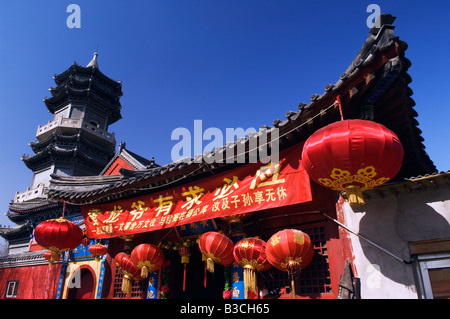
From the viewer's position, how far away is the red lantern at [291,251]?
205 inches

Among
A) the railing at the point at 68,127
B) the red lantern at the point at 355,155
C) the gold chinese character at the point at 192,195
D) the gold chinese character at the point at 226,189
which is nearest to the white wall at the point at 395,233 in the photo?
the red lantern at the point at 355,155

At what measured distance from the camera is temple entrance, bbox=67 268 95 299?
437 inches

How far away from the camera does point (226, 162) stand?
21.4 feet

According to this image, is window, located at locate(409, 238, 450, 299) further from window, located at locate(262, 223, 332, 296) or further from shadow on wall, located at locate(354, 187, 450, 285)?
window, located at locate(262, 223, 332, 296)

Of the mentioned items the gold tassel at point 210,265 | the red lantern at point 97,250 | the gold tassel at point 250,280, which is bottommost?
the gold tassel at point 250,280

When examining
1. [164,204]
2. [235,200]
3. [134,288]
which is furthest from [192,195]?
[134,288]

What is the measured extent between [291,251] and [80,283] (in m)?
9.64

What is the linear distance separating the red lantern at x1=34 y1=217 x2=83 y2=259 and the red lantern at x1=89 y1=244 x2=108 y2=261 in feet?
5.54

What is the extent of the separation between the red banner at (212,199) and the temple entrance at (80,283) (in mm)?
3052

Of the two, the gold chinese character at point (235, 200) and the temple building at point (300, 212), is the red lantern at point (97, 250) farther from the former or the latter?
the gold chinese character at point (235, 200)

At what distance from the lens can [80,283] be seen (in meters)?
11.4

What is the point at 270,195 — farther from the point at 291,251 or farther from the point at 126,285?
the point at 126,285
